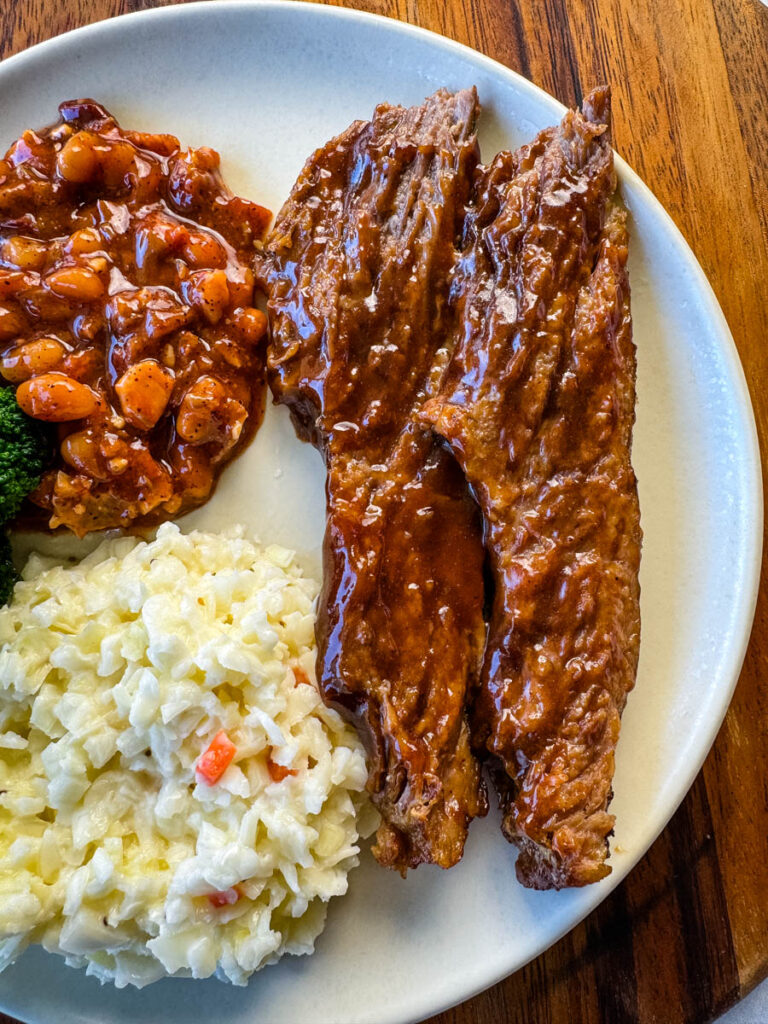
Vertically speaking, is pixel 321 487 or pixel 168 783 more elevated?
pixel 321 487

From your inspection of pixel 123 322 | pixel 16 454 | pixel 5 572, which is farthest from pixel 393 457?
pixel 5 572

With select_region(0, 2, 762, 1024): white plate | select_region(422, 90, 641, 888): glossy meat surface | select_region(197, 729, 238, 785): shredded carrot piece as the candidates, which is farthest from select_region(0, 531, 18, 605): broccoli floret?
select_region(422, 90, 641, 888): glossy meat surface

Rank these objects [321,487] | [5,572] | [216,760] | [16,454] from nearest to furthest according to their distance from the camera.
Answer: [216,760] < [16,454] < [5,572] < [321,487]

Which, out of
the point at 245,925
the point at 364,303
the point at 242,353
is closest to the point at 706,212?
the point at 364,303

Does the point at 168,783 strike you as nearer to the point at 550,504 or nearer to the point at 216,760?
the point at 216,760

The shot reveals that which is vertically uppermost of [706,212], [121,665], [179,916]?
[706,212]

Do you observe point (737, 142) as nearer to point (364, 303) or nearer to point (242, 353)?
point (364, 303)

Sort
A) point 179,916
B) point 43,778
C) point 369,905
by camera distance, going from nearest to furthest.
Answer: point 179,916 < point 43,778 < point 369,905
